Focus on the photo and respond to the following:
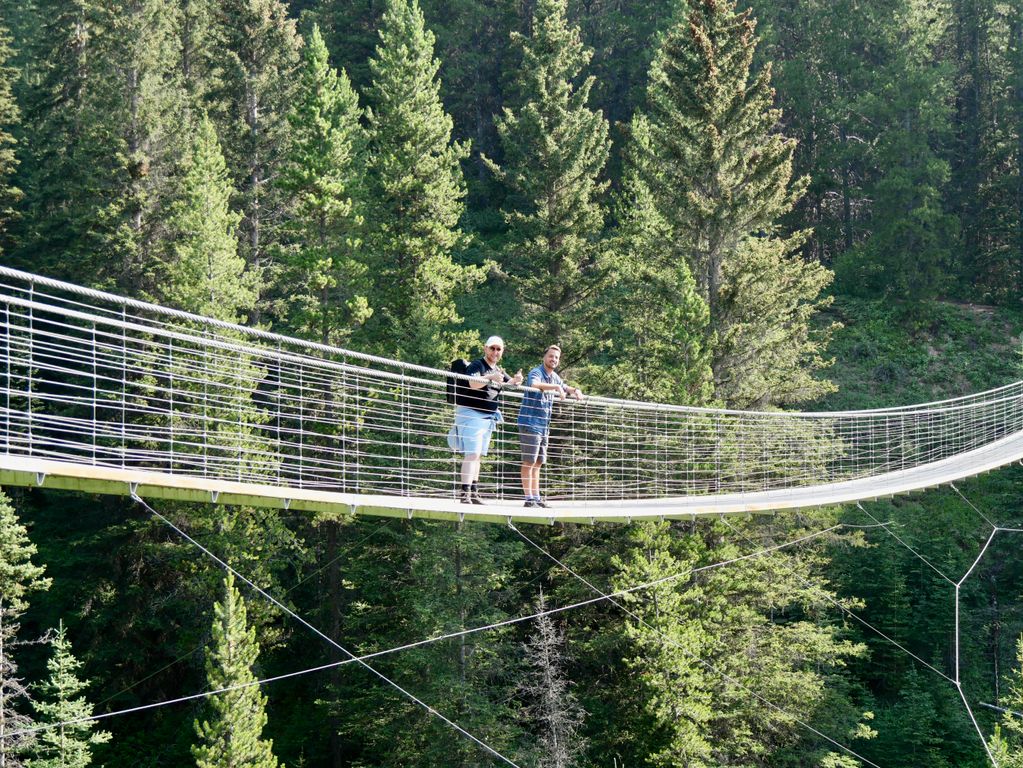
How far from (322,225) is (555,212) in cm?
417

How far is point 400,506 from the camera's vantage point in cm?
661

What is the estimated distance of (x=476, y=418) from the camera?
7.69 metres

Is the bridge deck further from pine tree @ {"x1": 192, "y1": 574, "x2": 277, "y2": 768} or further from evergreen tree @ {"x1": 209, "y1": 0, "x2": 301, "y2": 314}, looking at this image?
Answer: evergreen tree @ {"x1": 209, "y1": 0, "x2": 301, "y2": 314}

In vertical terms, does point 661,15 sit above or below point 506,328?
above

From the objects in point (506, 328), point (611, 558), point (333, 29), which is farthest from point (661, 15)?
point (611, 558)

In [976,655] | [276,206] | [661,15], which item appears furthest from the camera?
[661,15]

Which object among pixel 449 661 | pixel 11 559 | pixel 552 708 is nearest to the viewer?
pixel 552 708

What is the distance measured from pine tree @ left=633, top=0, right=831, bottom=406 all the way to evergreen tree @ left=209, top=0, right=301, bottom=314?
9924mm

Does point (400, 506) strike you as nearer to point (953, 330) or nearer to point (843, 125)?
point (953, 330)

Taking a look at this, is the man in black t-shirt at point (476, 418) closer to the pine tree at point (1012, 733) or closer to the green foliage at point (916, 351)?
the pine tree at point (1012, 733)

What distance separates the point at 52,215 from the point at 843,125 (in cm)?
1929

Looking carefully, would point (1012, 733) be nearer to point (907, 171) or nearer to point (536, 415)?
point (907, 171)

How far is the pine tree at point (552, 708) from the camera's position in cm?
1689

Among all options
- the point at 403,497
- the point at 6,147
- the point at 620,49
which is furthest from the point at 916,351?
the point at 403,497
